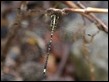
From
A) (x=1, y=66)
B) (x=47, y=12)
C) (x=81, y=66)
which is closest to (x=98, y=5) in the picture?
(x=81, y=66)

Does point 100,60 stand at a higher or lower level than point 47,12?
lower

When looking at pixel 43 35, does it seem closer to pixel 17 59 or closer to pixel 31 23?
pixel 17 59

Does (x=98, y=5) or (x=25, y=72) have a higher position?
(x=98, y=5)

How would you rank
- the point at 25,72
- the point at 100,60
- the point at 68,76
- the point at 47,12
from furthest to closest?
the point at 68,76, the point at 100,60, the point at 25,72, the point at 47,12

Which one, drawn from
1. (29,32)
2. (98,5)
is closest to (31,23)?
(29,32)

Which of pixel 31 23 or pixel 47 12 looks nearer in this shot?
pixel 47 12

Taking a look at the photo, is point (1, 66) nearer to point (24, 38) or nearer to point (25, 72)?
point (25, 72)

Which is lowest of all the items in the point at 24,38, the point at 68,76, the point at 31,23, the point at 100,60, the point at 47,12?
the point at 68,76

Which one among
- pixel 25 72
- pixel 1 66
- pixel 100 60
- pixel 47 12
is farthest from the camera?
pixel 100 60

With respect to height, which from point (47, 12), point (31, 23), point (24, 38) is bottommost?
point (24, 38)

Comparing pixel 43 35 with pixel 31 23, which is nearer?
pixel 31 23
